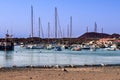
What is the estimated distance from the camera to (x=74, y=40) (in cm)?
16912

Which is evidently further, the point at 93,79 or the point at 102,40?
the point at 102,40

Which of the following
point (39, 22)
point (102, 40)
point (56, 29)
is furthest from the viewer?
point (102, 40)

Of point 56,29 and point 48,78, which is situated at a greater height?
point 56,29

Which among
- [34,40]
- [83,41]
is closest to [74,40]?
[83,41]

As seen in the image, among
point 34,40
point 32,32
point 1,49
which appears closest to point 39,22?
point 32,32

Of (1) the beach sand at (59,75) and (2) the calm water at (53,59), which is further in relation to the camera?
(2) the calm water at (53,59)

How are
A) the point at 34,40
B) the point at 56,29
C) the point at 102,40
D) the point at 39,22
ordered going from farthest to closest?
the point at 102,40, the point at 34,40, the point at 39,22, the point at 56,29

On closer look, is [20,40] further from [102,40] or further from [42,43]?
[102,40]

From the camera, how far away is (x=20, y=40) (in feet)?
576

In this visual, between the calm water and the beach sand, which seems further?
the calm water

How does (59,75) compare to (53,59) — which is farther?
(53,59)

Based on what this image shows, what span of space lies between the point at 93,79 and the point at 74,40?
148m

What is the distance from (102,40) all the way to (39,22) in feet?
214

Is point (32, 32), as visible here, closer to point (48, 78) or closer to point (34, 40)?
point (34, 40)
